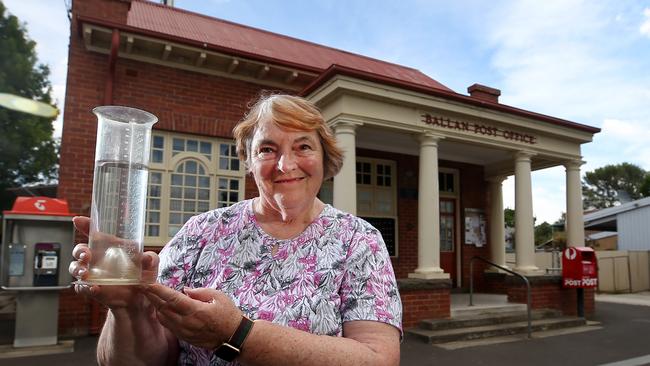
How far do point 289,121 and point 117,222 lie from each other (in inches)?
26.0

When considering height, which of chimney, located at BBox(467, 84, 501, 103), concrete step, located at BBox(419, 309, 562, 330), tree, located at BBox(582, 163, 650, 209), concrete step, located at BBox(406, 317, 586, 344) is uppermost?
tree, located at BBox(582, 163, 650, 209)

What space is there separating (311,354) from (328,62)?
975 centimetres

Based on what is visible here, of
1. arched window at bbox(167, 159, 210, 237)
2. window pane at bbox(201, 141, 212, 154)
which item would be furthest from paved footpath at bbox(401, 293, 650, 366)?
window pane at bbox(201, 141, 212, 154)

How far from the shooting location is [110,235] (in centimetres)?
121

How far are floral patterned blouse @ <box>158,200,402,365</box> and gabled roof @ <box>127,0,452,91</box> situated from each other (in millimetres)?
6224

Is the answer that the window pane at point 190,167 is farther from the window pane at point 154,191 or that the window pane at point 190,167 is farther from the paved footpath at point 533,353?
the paved footpath at point 533,353

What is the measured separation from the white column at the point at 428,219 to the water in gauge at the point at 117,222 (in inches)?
242

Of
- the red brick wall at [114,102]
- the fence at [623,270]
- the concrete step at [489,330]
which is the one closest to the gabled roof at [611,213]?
the fence at [623,270]

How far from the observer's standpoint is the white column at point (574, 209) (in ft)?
29.3

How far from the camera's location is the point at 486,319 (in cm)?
731

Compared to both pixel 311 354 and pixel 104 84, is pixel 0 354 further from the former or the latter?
pixel 311 354

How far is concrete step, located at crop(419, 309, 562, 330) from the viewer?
6.73m

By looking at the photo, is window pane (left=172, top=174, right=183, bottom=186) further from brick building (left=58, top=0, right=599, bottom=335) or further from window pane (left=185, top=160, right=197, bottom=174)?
window pane (left=185, top=160, right=197, bottom=174)

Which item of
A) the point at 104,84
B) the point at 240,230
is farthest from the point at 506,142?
the point at 240,230
